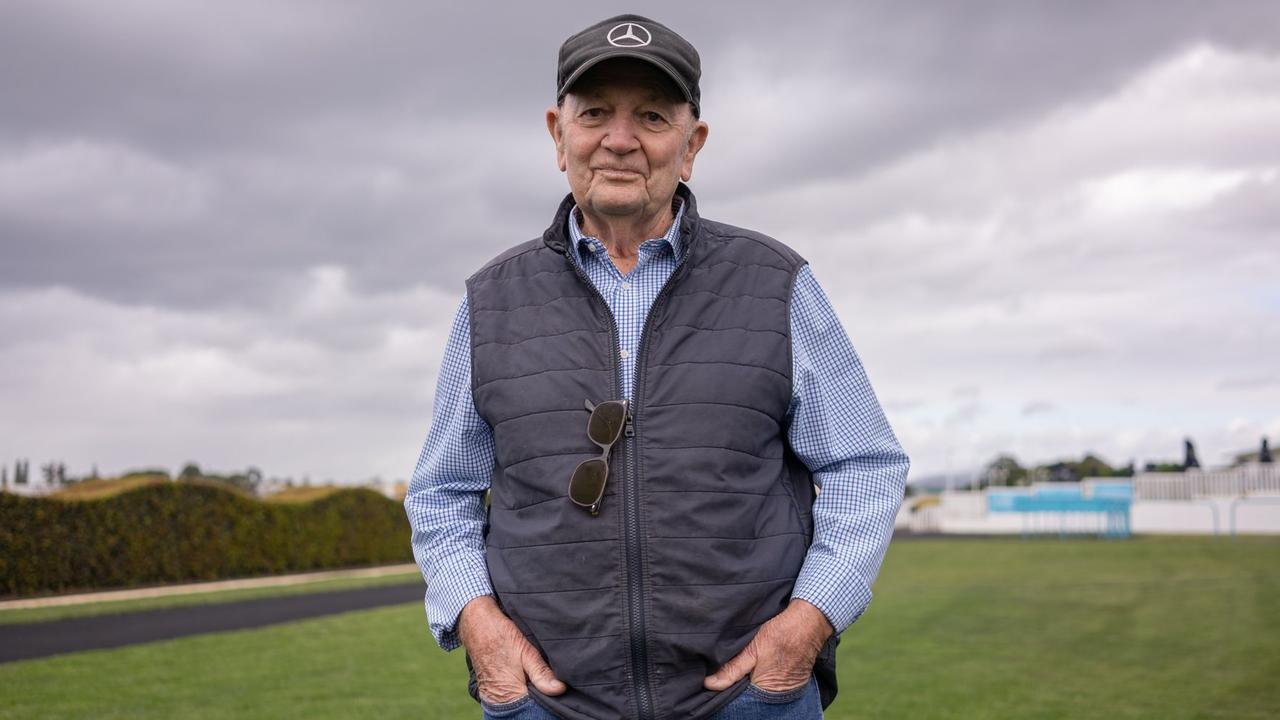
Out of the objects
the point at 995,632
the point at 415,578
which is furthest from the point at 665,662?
the point at 415,578

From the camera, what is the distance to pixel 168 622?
13.4 metres

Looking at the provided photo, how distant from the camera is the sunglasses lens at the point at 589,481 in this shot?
7.59 feet

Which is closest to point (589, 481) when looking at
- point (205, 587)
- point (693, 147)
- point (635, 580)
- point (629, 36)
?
point (635, 580)

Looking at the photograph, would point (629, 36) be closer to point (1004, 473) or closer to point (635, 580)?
point (635, 580)

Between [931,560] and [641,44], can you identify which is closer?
[641,44]

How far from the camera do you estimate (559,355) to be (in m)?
2.47

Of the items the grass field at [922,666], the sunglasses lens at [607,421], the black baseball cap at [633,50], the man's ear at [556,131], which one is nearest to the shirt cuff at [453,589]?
the sunglasses lens at [607,421]

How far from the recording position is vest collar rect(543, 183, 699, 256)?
258cm

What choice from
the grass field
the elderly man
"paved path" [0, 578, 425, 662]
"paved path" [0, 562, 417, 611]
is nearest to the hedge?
"paved path" [0, 562, 417, 611]

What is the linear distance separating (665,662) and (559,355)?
67cm

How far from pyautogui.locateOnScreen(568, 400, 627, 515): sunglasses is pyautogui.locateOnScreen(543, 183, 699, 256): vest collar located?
0.42 meters

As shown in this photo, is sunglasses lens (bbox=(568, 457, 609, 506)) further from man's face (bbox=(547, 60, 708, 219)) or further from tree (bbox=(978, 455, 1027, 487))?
tree (bbox=(978, 455, 1027, 487))

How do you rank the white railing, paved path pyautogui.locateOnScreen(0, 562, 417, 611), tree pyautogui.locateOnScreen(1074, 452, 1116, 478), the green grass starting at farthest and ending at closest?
tree pyautogui.locateOnScreen(1074, 452, 1116, 478), the white railing, paved path pyautogui.locateOnScreen(0, 562, 417, 611), the green grass

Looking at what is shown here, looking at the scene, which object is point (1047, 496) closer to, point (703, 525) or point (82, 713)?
point (82, 713)
